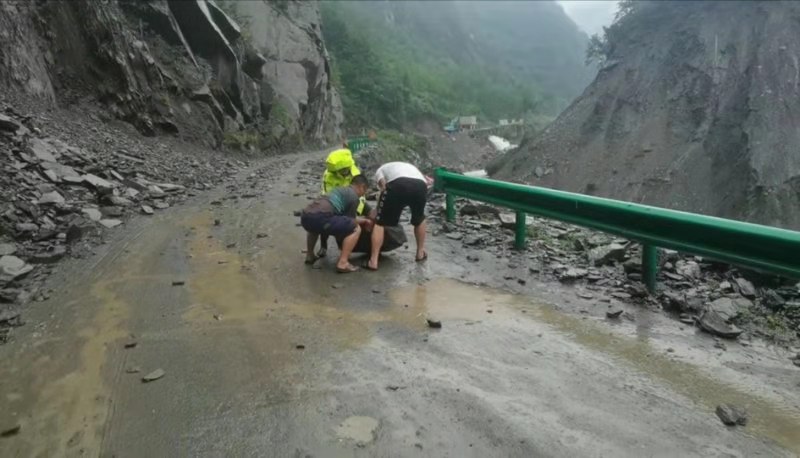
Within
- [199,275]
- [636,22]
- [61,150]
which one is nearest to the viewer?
[199,275]

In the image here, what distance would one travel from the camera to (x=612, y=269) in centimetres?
548

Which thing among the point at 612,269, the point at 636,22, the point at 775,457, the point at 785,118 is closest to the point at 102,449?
the point at 775,457

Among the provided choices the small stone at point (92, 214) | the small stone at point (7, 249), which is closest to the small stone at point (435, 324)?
the small stone at point (7, 249)

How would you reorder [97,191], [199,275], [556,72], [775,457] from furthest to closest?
1. [556,72]
2. [97,191]
3. [199,275]
4. [775,457]

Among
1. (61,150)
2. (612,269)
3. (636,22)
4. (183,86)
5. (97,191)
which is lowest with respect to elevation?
(612,269)

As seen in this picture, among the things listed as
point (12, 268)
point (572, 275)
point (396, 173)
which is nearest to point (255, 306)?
point (396, 173)

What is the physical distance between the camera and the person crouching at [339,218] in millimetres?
5488

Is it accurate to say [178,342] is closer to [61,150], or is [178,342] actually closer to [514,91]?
[61,150]

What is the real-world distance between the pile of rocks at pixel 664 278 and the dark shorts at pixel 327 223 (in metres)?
1.62

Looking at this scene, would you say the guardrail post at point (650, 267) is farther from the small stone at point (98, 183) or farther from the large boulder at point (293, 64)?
the large boulder at point (293, 64)

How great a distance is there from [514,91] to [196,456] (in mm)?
125007

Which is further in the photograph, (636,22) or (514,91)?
(514,91)

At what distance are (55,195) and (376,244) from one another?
4.72 metres

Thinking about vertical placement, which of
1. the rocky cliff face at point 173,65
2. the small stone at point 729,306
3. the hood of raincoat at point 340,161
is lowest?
the small stone at point 729,306
